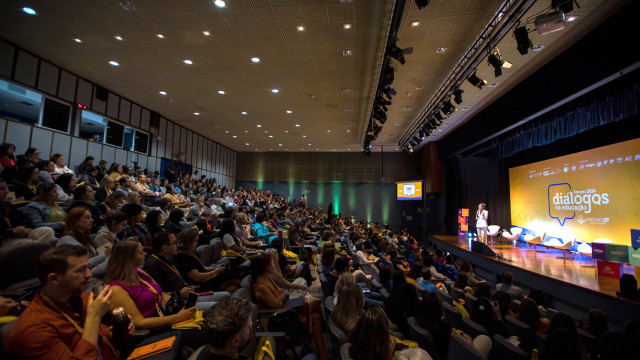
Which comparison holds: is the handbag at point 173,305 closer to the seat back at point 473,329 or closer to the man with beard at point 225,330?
the man with beard at point 225,330

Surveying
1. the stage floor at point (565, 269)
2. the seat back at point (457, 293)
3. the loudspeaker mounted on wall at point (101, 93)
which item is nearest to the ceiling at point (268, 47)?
the loudspeaker mounted on wall at point (101, 93)

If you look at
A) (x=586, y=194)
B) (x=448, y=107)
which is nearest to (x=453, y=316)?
(x=448, y=107)

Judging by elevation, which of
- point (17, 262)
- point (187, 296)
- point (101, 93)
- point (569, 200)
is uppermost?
point (101, 93)

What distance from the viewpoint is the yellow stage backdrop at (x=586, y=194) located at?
690 centimetres

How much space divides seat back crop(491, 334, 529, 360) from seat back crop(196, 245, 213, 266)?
9.66ft

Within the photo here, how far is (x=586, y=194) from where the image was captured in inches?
322

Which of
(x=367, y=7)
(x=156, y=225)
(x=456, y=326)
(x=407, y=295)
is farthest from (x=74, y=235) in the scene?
(x=367, y=7)

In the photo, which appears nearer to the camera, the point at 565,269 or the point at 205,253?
the point at 205,253

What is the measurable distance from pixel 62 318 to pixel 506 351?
8.88ft

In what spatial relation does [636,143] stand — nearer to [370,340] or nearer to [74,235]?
[370,340]

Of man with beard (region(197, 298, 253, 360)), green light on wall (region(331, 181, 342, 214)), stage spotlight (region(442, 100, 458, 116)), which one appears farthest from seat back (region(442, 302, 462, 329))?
green light on wall (region(331, 181, 342, 214))

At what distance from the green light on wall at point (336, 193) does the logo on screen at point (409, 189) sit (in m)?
4.15

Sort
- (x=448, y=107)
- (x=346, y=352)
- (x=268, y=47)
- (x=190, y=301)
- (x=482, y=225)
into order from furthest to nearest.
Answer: (x=482, y=225)
(x=448, y=107)
(x=268, y=47)
(x=190, y=301)
(x=346, y=352)

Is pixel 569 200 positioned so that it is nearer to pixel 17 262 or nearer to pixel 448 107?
pixel 448 107
